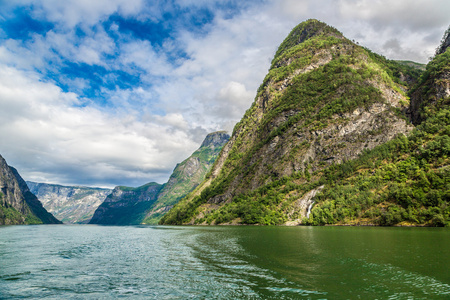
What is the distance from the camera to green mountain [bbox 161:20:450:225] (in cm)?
8825

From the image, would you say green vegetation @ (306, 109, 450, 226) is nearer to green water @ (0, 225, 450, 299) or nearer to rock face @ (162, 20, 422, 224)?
rock face @ (162, 20, 422, 224)

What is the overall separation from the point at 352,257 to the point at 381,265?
4794 mm

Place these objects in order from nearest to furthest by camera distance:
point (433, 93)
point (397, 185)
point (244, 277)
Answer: point (244, 277) → point (397, 185) → point (433, 93)

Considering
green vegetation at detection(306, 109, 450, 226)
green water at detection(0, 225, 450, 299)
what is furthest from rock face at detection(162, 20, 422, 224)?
green water at detection(0, 225, 450, 299)

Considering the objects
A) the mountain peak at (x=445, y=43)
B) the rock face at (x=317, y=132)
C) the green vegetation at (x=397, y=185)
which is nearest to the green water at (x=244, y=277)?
the green vegetation at (x=397, y=185)

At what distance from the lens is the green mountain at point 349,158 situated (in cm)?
8825

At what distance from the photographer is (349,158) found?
136375mm

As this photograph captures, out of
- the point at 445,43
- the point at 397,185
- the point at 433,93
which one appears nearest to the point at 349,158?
the point at 397,185

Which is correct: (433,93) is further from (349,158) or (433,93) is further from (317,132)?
(317,132)

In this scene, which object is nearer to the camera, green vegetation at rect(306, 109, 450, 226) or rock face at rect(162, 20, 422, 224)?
green vegetation at rect(306, 109, 450, 226)

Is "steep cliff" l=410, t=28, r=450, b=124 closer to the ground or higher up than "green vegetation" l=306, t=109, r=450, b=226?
higher up

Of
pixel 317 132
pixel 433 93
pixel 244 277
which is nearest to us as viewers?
pixel 244 277

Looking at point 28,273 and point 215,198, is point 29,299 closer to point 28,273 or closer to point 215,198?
point 28,273

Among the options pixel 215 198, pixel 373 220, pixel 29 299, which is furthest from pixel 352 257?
Answer: pixel 215 198
